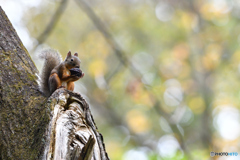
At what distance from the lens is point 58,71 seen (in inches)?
123

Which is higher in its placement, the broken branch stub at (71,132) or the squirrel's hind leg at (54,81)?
the squirrel's hind leg at (54,81)

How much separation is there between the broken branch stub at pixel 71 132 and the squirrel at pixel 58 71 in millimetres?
848

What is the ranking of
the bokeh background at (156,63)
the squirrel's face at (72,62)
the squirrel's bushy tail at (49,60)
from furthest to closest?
the bokeh background at (156,63), the squirrel's face at (72,62), the squirrel's bushy tail at (49,60)

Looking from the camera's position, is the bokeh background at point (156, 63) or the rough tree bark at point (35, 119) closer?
the rough tree bark at point (35, 119)

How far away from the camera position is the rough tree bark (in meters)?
1.60

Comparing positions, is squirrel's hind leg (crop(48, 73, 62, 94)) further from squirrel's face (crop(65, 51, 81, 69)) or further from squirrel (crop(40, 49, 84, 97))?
squirrel's face (crop(65, 51, 81, 69))

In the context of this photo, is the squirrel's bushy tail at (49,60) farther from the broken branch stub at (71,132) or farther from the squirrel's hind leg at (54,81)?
the broken branch stub at (71,132)

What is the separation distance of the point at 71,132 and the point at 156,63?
7.96 m

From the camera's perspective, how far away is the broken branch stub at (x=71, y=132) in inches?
59.9

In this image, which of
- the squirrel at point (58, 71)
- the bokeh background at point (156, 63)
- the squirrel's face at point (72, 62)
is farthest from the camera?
the bokeh background at point (156, 63)

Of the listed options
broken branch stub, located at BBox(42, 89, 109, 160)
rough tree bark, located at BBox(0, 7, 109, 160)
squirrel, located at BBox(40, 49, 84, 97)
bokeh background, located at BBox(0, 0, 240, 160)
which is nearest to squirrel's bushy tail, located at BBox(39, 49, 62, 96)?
squirrel, located at BBox(40, 49, 84, 97)

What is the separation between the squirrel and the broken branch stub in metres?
0.85

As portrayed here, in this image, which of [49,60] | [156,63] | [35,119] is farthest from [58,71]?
[156,63]

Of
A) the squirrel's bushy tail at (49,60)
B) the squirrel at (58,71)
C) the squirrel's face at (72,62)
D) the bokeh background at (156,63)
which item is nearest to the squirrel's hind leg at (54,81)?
the squirrel at (58,71)
